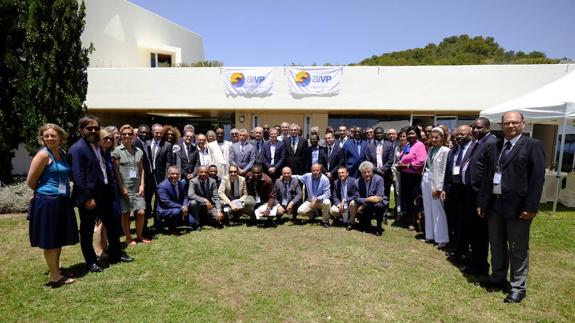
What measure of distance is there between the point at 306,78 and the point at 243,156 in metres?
6.48

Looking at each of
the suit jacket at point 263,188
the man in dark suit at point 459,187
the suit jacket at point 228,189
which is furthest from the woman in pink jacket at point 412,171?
the suit jacket at point 228,189

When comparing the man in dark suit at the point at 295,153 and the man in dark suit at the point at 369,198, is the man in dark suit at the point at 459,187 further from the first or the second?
the man in dark suit at the point at 295,153

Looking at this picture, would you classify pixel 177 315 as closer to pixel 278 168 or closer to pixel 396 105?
pixel 278 168

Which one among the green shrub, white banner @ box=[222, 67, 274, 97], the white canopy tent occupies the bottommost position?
the green shrub

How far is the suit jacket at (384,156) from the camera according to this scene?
6.56 m

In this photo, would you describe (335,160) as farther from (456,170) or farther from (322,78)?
(322,78)

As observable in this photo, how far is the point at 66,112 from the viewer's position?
8922mm

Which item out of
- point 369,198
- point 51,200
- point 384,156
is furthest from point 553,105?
point 51,200

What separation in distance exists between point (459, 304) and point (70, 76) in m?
10.4

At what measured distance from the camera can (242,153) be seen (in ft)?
22.6

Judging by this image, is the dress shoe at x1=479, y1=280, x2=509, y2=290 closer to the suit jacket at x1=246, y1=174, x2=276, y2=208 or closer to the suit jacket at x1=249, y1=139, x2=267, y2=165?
the suit jacket at x1=246, y1=174, x2=276, y2=208

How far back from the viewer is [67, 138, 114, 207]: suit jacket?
149 inches

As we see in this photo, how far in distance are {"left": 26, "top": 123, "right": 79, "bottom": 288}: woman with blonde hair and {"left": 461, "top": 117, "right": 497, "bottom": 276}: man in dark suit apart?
4918 millimetres

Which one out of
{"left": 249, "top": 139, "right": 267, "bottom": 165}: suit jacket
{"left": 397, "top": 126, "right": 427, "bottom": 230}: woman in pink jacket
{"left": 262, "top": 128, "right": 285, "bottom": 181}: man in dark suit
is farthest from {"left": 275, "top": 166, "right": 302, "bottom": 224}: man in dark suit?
{"left": 397, "top": 126, "right": 427, "bottom": 230}: woman in pink jacket
